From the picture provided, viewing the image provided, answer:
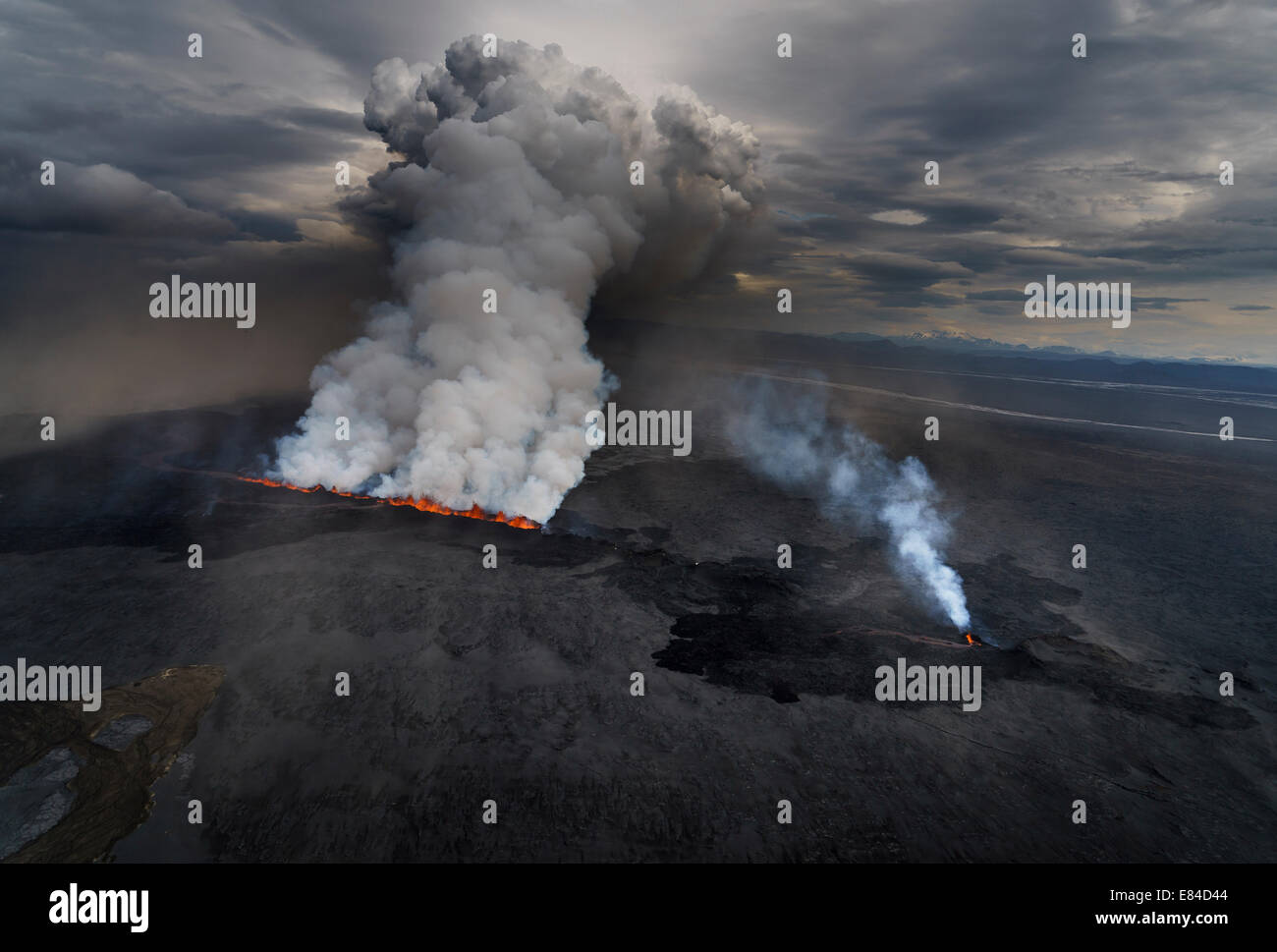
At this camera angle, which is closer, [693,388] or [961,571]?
[961,571]

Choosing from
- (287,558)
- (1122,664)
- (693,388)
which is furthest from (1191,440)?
(287,558)

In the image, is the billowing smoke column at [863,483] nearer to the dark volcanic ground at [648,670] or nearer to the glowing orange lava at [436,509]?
the dark volcanic ground at [648,670]

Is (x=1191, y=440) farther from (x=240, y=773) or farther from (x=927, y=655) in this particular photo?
(x=240, y=773)

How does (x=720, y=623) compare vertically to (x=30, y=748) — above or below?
above

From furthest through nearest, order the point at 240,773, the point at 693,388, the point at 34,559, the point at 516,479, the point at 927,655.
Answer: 1. the point at 693,388
2. the point at 516,479
3. the point at 34,559
4. the point at 927,655
5. the point at 240,773

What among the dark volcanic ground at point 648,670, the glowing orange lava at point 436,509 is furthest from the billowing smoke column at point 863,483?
the glowing orange lava at point 436,509

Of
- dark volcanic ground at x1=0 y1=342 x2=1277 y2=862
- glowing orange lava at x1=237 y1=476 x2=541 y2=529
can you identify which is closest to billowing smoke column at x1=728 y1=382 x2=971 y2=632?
dark volcanic ground at x1=0 y1=342 x2=1277 y2=862

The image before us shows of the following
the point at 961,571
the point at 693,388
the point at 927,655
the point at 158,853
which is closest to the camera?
the point at 158,853
